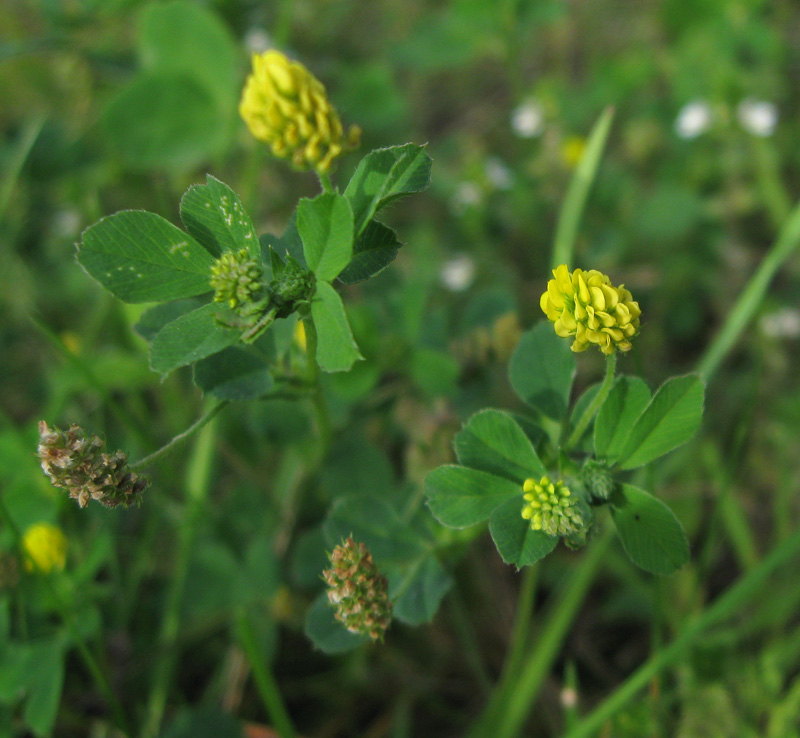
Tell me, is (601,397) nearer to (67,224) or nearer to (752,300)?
(752,300)

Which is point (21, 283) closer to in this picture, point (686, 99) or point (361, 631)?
point (361, 631)

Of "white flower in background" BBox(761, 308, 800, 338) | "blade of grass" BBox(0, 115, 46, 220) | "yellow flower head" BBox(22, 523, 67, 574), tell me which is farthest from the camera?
"white flower in background" BBox(761, 308, 800, 338)

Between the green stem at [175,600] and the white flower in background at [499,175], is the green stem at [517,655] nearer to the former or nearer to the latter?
the green stem at [175,600]

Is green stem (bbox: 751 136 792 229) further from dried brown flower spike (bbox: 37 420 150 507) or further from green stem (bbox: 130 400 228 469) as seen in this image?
dried brown flower spike (bbox: 37 420 150 507)

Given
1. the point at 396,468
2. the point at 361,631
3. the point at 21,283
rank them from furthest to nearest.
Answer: the point at 21,283, the point at 396,468, the point at 361,631

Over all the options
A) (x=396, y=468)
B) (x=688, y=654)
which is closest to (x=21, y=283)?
(x=396, y=468)

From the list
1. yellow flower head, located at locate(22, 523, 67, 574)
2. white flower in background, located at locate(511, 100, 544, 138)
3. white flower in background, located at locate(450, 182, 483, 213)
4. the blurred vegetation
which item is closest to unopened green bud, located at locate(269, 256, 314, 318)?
the blurred vegetation

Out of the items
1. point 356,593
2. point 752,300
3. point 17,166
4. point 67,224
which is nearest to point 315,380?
point 356,593
